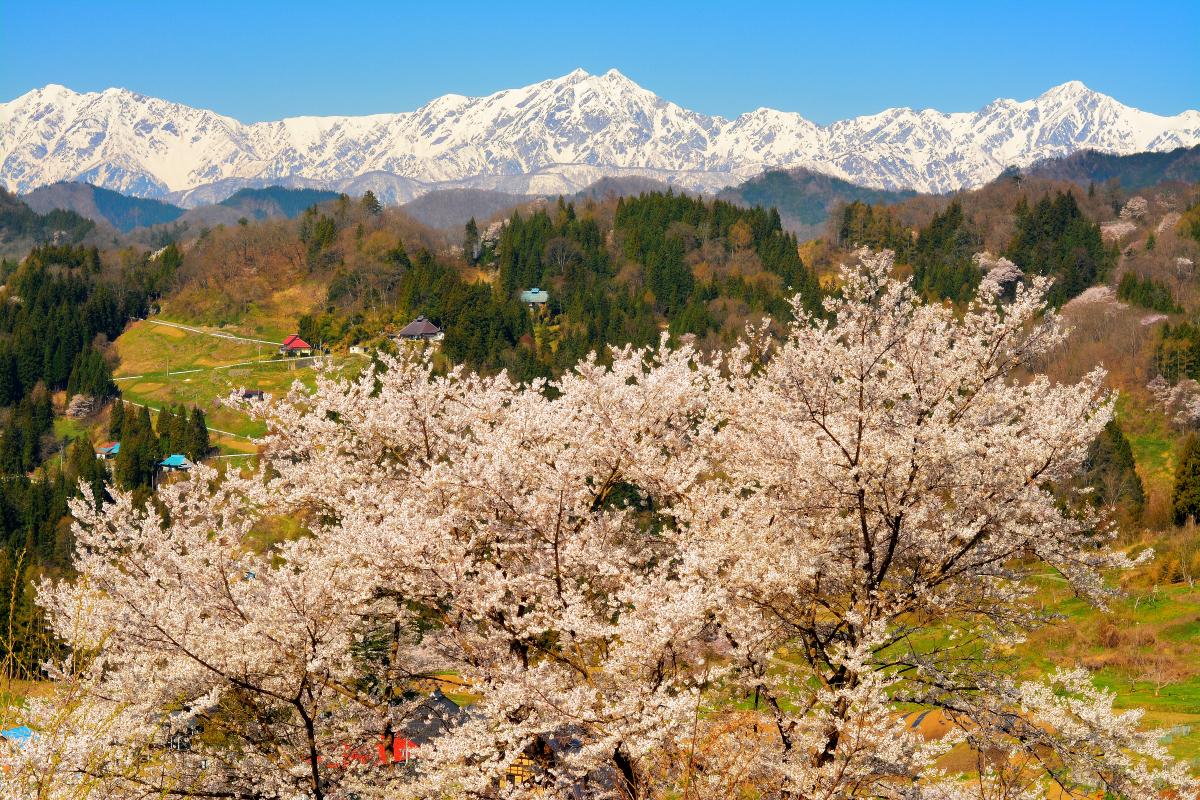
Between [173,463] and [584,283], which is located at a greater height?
[584,283]

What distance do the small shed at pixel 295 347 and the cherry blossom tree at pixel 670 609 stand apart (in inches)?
3806

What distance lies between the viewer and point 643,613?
36.8 ft

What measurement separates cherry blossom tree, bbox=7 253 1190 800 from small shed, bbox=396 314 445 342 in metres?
92.3

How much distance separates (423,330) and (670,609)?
98.2m

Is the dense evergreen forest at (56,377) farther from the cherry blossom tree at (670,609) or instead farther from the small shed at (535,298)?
the cherry blossom tree at (670,609)

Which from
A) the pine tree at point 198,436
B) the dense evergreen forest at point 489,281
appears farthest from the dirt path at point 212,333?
the pine tree at point 198,436

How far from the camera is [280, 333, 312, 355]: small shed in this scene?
107m

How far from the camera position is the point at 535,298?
119938mm

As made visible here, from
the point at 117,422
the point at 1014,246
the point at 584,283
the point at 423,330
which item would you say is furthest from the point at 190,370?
the point at 1014,246

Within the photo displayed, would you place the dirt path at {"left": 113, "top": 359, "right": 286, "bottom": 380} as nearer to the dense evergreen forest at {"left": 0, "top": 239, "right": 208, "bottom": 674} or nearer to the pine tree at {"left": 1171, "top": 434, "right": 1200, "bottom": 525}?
the dense evergreen forest at {"left": 0, "top": 239, "right": 208, "bottom": 674}

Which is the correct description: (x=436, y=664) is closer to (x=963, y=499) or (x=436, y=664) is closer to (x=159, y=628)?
(x=159, y=628)

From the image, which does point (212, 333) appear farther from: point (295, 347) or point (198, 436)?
point (198, 436)

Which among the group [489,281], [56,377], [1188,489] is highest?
[489,281]

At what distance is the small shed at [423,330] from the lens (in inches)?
4136
